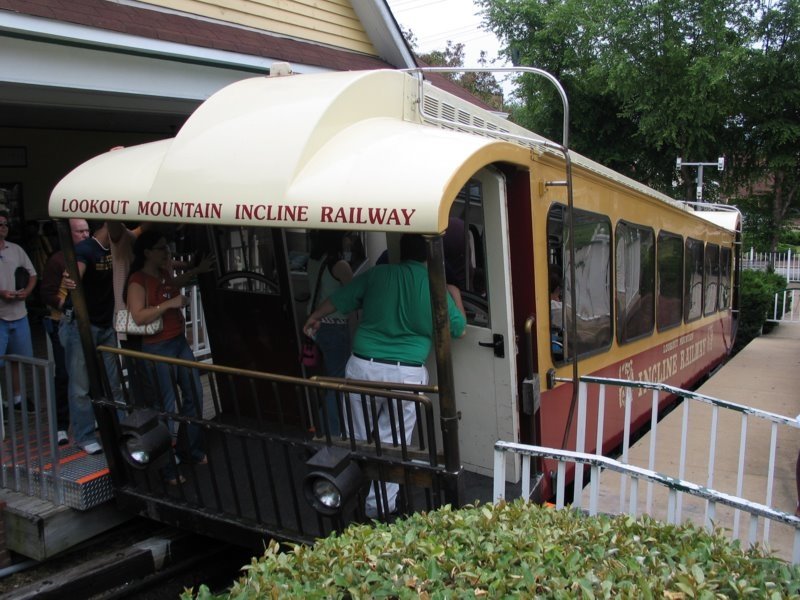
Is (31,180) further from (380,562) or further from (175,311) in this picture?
(380,562)

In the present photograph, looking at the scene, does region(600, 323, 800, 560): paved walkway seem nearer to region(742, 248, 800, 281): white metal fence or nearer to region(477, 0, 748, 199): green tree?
region(477, 0, 748, 199): green tree

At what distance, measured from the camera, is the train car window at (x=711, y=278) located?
31.4 ft

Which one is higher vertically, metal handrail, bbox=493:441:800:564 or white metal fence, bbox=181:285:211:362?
white metal fence, bbox=181:285:211:362

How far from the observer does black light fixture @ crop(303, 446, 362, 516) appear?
126 inches

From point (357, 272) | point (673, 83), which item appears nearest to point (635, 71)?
point (673, 83)

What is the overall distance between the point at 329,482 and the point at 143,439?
1.22m

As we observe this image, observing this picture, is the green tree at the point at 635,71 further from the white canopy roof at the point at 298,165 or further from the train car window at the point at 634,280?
the white canopy roof at the point at 298,165

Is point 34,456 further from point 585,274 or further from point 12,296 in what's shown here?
point 585,274

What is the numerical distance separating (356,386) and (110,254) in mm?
2257

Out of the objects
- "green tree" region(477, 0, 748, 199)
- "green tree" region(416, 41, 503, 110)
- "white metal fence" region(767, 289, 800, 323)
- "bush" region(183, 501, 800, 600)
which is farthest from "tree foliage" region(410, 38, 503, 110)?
"bush" region(183, 501, 800, 600)

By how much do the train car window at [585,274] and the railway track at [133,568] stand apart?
251 centimetres

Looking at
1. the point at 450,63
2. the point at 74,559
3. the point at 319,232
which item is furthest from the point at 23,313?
the point at 450,63

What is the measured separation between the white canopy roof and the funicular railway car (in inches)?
0.4

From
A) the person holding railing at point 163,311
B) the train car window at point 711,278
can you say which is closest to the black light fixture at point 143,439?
the person holding railing at point 163,311
